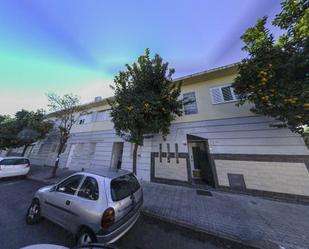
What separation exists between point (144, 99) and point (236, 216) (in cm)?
555

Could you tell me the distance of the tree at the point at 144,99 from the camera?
5.67m

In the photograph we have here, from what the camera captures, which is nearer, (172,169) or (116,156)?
(172,169)

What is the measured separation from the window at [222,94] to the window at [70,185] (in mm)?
7304

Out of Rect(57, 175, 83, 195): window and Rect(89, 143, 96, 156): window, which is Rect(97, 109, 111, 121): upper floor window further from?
Rect(57, 175, 83, 195): window

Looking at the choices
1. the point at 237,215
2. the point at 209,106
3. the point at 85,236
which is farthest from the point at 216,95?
the point at 85,236

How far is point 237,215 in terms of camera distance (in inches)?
156

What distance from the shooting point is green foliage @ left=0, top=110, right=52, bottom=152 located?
11.4 meters

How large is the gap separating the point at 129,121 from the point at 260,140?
638 cm

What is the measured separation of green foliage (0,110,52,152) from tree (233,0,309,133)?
56.3ft

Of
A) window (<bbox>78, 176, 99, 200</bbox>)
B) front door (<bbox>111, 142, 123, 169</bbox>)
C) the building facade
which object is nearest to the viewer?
window (<bbox>78, 176, 99, 200</bbox>)

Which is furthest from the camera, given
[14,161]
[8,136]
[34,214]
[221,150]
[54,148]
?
[54,148]

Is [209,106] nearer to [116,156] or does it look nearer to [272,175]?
[272,175]

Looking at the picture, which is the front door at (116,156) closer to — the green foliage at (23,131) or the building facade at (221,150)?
the building facade at (221,150)

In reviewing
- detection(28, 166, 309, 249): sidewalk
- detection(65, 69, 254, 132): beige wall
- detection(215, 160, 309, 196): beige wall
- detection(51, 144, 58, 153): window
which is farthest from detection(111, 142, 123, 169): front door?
detection(51, 144, 58, 153): window
